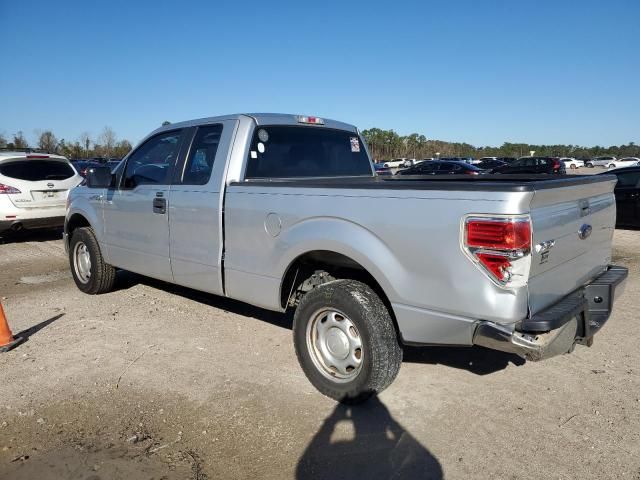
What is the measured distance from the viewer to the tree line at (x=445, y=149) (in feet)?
329

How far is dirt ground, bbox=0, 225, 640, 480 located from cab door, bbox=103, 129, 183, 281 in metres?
0.68

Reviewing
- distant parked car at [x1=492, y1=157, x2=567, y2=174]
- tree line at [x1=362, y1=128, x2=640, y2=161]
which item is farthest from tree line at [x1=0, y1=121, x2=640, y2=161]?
distant parked car at [x1=492, y1=157, x2=567, y2=174]

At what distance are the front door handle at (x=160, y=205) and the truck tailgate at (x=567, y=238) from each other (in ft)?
10.4

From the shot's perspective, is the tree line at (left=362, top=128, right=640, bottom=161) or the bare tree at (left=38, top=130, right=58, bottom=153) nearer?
the bare tree at (left=38, top=130, right=58, bottom=153)

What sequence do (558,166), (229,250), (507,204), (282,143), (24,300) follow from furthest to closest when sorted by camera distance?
(558,166), (24,300), (282,143), (229,250), (507,204)

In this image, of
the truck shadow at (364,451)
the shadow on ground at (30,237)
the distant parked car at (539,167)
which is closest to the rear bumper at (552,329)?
the truck shadow at (364,451)

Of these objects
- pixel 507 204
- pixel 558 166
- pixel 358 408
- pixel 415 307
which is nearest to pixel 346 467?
pixel 358 408

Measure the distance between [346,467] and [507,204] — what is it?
1634 millimetres

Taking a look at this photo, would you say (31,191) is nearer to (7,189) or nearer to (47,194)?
(47,194)

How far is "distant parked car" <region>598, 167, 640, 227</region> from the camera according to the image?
11164 mm

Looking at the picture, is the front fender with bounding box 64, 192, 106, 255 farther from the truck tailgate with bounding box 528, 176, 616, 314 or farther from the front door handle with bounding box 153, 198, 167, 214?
the truck tailgate with bounding box 528, 176, 616, 314

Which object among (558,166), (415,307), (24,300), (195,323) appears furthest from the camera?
(558,166)

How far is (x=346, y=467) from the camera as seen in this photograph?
9.30 feet

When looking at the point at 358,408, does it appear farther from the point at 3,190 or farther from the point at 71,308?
the point at 3,190
